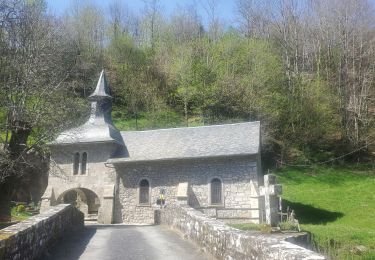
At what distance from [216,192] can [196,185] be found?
3.76 feet

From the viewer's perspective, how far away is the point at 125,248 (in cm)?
930

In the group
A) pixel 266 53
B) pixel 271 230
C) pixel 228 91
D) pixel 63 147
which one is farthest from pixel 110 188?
pixel 266 53

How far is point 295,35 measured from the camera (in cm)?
3859

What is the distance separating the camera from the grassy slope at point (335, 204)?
12.6 meters

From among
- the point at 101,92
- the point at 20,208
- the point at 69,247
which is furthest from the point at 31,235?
Answer: the point at 101,92

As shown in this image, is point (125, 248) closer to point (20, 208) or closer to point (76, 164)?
point (76, 164)

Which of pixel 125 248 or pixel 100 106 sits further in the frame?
pixel 100 106

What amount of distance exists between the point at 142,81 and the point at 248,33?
41.2 ft

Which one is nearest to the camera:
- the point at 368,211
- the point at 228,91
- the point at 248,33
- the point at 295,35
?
the point at 368,211

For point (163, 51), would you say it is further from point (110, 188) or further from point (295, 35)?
point (110, 188)

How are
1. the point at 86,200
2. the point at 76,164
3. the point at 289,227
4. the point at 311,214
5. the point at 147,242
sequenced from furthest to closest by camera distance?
the point at 86,200, the point at 76,164, the point at 311,214, the point at 289,227, the point at 147,242

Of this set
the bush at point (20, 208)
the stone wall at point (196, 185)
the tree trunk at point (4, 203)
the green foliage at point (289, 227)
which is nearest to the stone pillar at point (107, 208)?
the stone wall at point (196, 185)

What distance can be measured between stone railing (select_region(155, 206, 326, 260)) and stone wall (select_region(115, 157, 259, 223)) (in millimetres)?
8567

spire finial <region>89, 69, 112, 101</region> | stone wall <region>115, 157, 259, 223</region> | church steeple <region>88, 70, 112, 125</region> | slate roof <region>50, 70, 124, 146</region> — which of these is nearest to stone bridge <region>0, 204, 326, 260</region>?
stone wall <region>115, 157, 259, 223</region>
